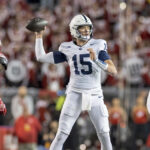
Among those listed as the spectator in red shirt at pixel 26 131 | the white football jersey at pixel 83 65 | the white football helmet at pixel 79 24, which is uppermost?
the white football helmet at pixel 79 24

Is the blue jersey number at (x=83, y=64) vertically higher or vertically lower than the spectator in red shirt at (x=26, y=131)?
higher

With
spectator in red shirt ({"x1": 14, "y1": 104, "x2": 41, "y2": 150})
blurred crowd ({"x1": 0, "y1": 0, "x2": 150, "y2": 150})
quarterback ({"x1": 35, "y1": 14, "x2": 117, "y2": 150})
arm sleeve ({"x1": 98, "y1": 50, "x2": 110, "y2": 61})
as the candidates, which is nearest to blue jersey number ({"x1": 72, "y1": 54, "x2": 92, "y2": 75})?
quarterback ({"x1": 35, "y1": 14, "x2": 117, "y2": 150})

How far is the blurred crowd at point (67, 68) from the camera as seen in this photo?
13430 mm

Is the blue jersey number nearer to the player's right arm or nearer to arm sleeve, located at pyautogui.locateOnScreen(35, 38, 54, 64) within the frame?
the player's right arm

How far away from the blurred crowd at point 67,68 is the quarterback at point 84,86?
26.3 inches

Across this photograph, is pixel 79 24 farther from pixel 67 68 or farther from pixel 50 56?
pixel 67 68

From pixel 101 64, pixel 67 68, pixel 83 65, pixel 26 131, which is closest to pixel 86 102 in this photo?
pixel 83 65

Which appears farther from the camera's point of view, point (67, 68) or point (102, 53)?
point (67, 68)

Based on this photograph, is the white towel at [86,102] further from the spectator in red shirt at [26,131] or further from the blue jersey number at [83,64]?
the spectator in red shirt at [26,131]

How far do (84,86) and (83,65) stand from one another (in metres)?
0.26

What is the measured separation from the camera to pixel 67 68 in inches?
611

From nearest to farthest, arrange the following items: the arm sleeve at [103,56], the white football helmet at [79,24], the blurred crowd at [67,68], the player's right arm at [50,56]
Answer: the arm sleeve at [103,56]
the white football helmet at [79,24]
the player's right arm at [50,56]
the blurred crowd at [67,68]

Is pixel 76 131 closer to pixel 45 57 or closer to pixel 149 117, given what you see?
pixel 149 117

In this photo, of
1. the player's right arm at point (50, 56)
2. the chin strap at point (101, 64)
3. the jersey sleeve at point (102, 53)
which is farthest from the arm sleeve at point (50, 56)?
the chin strap at point (101, 64)
